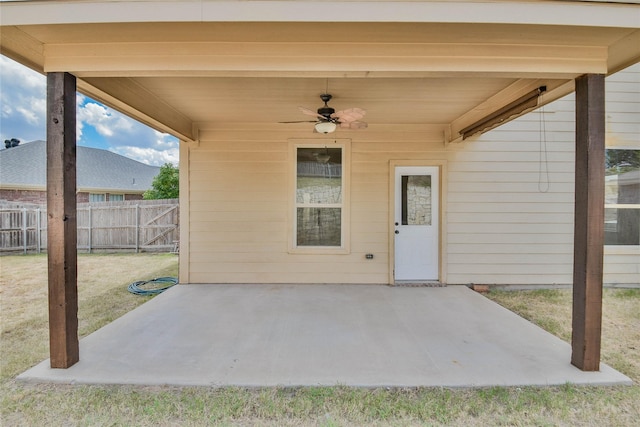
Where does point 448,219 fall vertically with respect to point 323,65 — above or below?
below

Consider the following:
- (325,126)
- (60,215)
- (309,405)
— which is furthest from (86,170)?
(309,405)

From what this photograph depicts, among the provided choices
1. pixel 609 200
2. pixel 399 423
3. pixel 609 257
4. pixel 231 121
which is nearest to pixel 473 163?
pixel 609 200

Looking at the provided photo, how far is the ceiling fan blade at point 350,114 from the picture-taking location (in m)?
3.37

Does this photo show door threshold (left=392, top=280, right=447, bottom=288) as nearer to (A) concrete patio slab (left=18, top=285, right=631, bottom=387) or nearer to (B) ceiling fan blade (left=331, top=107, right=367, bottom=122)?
(A) concrete patio slab (left=18, top=285, right=631, bottom=387)

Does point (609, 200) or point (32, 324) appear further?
point (609, 200)

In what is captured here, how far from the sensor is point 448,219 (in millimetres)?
5133

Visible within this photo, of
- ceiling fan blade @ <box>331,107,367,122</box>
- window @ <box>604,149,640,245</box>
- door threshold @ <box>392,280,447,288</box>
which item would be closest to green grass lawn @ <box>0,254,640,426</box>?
door threshold @ <box>392,280,447,288</box>

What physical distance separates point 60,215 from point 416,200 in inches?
184

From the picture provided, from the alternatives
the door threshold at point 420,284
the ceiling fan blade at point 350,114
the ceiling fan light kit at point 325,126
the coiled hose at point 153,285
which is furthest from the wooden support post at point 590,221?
the coiled hose at point 153,285

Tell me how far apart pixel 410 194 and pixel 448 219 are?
750mm

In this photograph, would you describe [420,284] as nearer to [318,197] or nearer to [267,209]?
[318,197]

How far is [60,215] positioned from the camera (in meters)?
2.44

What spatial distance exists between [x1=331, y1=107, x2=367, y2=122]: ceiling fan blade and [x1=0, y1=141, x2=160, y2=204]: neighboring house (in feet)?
42.0

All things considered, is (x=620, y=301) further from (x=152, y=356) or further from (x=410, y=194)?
(x=152, y=356)
